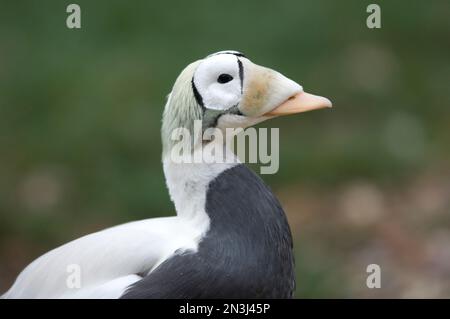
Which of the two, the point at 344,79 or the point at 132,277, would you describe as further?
the point at 344,79

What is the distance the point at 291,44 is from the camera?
5.72m

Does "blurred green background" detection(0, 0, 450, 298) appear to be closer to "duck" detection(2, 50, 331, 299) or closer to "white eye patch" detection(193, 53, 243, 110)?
"duck" detection(2, 50, 331, 299)

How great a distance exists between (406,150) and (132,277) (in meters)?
2.71

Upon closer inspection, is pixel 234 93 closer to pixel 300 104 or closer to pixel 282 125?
pixel 300 104

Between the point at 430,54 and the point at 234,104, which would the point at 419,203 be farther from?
the point at 234,104

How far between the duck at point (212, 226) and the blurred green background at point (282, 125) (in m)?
1.46

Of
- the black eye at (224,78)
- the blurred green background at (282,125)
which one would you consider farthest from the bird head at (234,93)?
the blurred green background at (282,125)

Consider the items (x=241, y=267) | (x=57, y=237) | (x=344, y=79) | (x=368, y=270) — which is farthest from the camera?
(x=344, y=79)

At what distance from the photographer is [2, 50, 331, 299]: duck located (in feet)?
9.27

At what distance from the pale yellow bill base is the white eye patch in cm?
11

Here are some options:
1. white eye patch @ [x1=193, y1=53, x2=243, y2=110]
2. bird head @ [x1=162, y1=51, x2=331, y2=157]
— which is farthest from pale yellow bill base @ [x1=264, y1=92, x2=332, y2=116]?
white eye patch @ [x1=193, y1=53, x2=243, y2=110]

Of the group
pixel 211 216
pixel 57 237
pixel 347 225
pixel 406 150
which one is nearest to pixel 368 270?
pixel 347 225

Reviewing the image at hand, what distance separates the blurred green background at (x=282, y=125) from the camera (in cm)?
480

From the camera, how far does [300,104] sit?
9.51 feet
